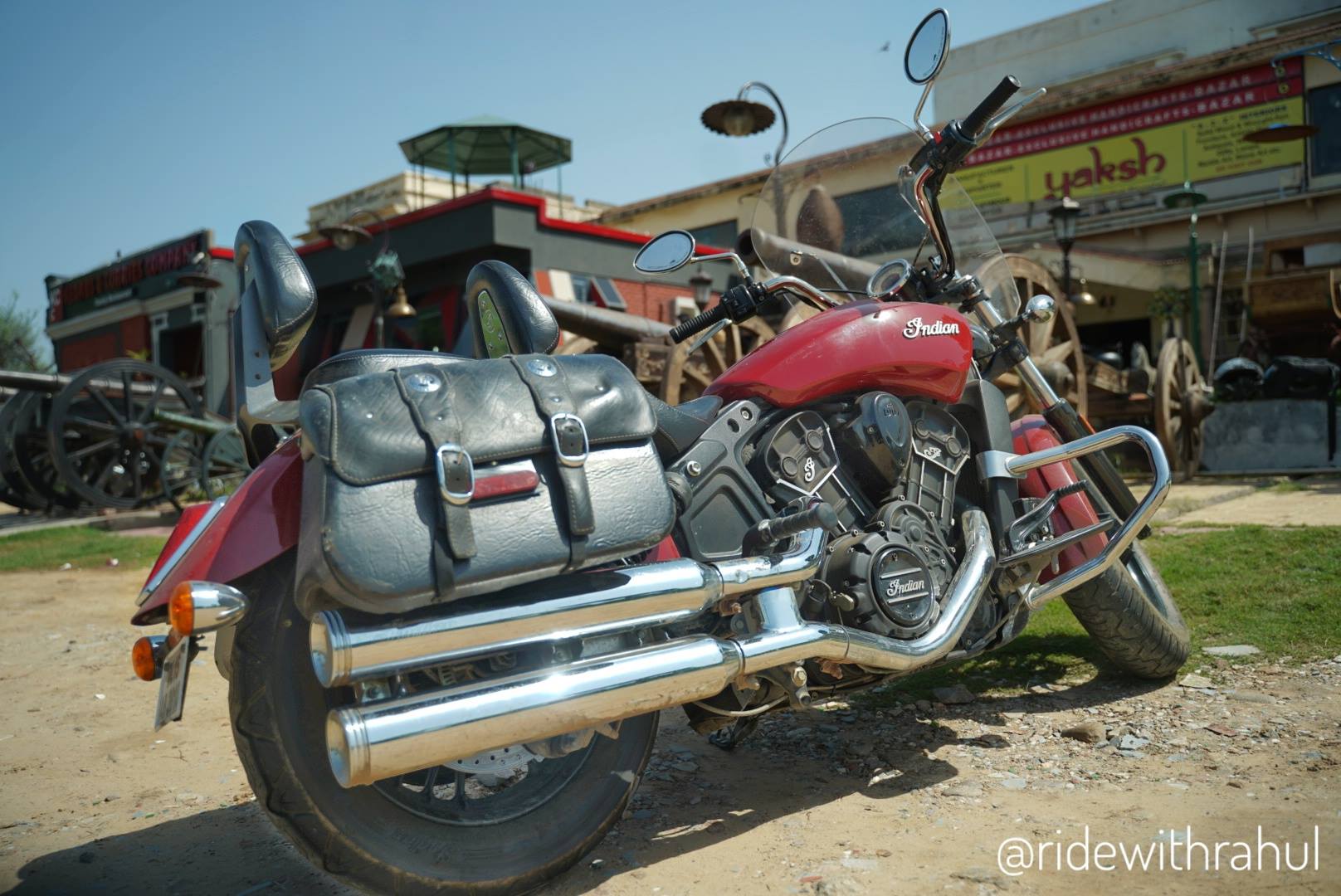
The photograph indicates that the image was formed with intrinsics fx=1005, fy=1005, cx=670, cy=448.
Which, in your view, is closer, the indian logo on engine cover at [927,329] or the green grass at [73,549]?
the indian logo on engine cover at [927,329]

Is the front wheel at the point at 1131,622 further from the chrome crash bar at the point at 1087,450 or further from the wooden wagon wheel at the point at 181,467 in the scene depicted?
the wooden wagon wheel at the point at 181,467

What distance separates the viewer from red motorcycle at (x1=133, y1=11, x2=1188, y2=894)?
1702 mm

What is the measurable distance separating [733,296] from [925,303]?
51 centimetres

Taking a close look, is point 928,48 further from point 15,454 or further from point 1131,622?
point 15,454

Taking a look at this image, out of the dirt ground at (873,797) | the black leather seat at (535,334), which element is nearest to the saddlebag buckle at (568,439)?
the black leather seat at (535,334)

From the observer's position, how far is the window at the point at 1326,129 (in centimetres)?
1551

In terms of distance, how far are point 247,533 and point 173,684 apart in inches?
12.1

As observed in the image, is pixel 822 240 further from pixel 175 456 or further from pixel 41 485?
pixel 41 485

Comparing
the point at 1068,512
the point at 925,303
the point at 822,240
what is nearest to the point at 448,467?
the point at 925,303

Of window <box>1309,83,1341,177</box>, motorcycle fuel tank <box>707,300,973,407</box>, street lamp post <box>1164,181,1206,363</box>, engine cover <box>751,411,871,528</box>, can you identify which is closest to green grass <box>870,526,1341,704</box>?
engine cover <box>751,411,871,528</box>

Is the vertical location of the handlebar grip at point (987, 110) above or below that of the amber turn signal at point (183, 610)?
above

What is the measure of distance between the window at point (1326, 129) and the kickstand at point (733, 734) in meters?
16.9

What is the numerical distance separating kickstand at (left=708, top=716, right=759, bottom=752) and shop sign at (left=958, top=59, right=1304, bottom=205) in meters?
16.6

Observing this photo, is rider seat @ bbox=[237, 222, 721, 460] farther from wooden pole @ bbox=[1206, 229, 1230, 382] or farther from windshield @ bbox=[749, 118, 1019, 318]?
wooden pole @ bbox=[1206, 229, 1230, 382]
